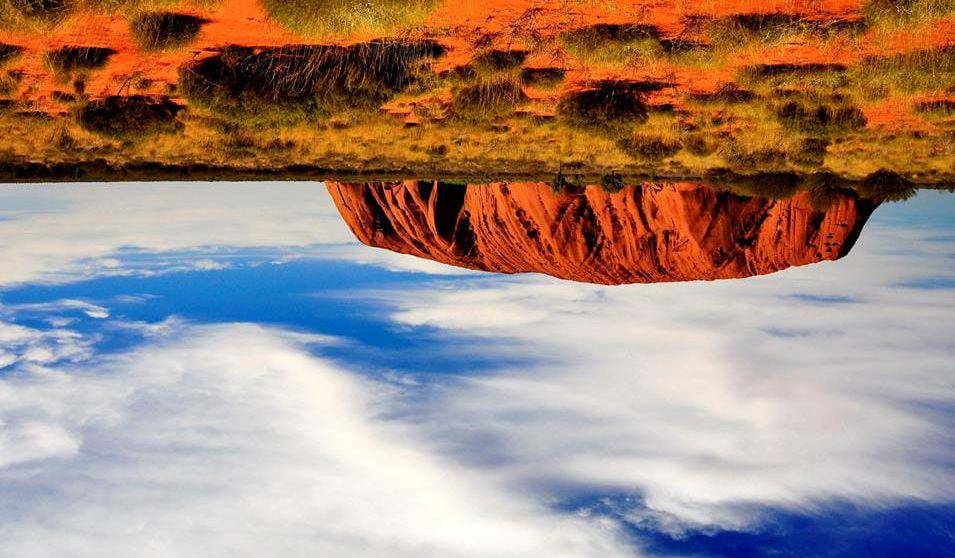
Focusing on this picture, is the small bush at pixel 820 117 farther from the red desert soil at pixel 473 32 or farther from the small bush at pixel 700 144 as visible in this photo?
the small bush at pixel 700 144

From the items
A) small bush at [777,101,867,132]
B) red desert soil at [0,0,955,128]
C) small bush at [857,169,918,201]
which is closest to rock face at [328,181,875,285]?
small bush at [857,169,918,201]

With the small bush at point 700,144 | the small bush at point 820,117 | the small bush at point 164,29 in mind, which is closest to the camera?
the small bush at point 164,29

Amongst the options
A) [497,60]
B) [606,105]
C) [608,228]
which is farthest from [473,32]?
[608,228]

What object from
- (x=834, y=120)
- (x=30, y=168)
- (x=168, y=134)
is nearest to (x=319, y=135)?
(x=168, y=134)

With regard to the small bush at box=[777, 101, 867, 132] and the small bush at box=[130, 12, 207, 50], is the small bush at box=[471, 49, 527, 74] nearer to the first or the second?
the small bush at box=[130, 12, 207, 50]

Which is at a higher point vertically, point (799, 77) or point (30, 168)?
point (799, 77)

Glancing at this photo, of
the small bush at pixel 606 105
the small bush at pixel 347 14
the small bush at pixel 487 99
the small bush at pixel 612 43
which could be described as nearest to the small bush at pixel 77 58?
the small bush at pixel 347 14

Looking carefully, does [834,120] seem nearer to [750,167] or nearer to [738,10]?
[750,167]
